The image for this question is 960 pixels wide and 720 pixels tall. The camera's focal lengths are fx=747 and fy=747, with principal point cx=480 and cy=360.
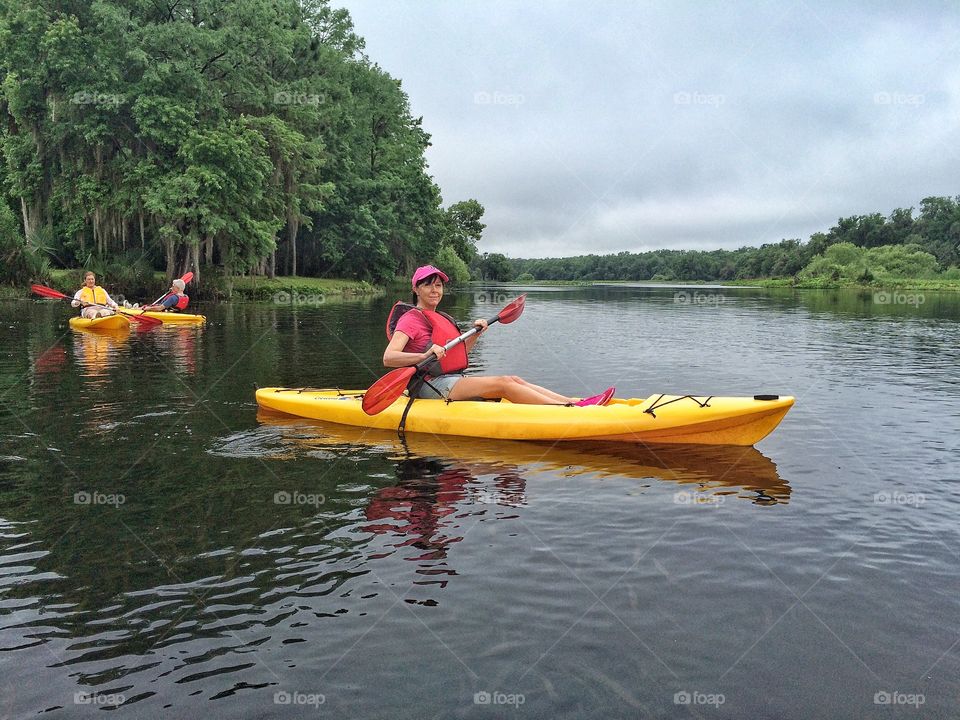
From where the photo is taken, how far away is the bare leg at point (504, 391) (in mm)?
8031

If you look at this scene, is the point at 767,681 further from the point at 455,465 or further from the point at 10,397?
the point at 10,397

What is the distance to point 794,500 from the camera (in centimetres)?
606

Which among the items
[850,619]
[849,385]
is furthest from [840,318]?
[850,619]

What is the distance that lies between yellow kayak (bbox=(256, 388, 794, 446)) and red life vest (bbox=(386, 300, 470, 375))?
42 cm

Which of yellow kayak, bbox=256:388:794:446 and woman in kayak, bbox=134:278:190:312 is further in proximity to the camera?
woman in kayak, bbox=134:278:190:312

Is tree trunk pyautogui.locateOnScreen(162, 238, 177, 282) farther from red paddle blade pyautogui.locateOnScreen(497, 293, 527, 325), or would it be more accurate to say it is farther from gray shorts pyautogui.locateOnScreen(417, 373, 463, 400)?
gray shorts pyautogui.locateOnScreen(417, 373, 463, 400)

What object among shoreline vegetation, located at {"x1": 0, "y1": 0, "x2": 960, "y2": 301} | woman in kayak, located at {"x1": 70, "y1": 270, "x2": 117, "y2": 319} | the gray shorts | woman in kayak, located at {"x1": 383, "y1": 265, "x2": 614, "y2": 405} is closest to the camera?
woman in kayak, located at {"x1": 383, "y1": 265, "x2": 614, "y2": 405}

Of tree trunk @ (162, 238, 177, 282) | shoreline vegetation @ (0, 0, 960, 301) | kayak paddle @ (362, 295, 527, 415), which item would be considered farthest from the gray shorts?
tree trunk @ (162, 238, 177, 282)

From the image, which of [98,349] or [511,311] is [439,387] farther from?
[98,349]

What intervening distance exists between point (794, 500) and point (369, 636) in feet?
12.5

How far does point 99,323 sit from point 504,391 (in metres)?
14.4

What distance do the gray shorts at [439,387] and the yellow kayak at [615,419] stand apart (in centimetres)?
13

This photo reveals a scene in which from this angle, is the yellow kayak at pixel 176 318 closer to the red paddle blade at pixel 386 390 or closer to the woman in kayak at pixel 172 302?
the woman in kayak at pixel 172 302

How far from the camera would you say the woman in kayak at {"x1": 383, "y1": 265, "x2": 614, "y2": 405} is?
779 cm
